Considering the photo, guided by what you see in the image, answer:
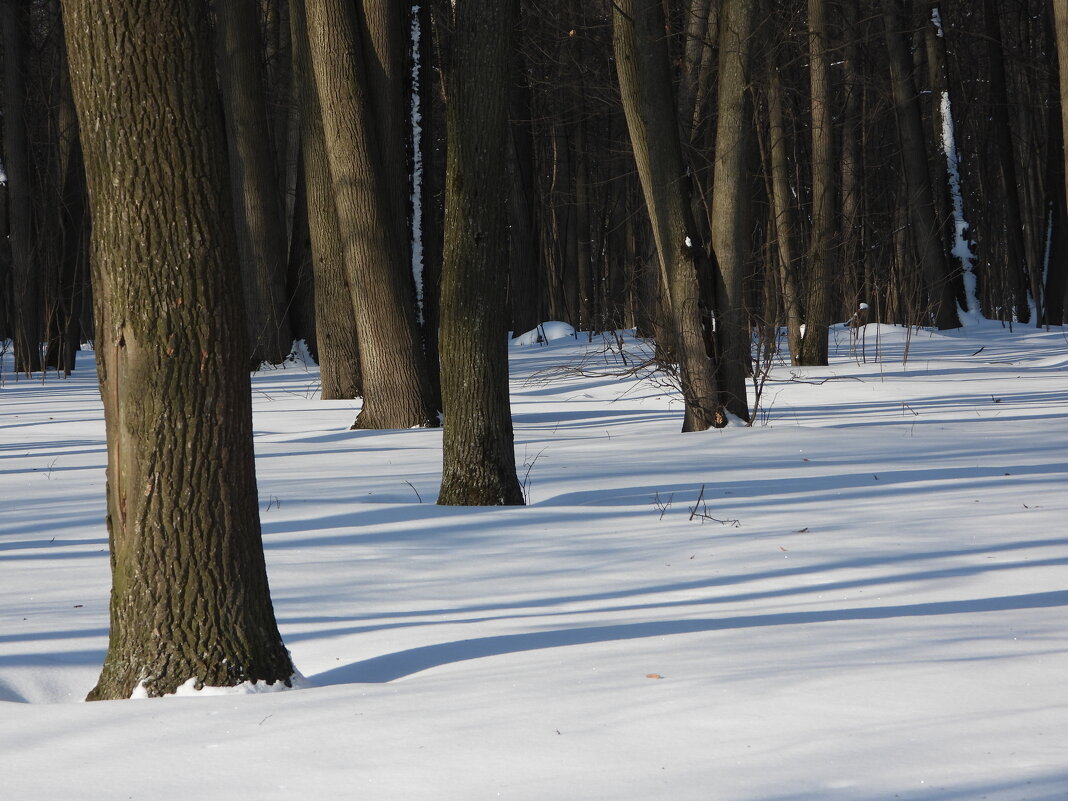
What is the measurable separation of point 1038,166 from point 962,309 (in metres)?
12.6

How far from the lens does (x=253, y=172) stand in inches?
637

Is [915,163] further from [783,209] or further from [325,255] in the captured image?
[325,255]

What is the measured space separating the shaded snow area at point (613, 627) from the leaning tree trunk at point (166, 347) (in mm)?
310

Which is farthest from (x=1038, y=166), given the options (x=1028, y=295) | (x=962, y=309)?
(x=962, y=309)

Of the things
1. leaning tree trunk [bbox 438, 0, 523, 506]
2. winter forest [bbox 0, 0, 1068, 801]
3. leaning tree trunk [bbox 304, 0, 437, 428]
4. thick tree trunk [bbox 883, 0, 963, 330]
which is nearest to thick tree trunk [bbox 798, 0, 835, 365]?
winter forest [bbox 0, 0, 1068, 801]

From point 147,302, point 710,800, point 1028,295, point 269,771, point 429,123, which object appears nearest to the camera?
point 710,800

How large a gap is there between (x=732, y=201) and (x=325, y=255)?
444 centimetres

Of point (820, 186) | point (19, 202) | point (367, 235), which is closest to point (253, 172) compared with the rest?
point (19, 202)

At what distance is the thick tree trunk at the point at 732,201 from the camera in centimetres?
860

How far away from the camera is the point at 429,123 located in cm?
1023

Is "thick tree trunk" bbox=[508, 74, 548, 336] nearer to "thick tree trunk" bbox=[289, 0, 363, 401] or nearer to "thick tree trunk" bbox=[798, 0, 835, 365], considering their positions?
"thick tree trunk" bbox=[798, 0, 835, 365]

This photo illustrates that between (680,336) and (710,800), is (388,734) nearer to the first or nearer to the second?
(710,800)

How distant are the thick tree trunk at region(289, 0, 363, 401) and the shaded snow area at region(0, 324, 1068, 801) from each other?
3.01 meters

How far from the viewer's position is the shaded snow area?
2291 mm
